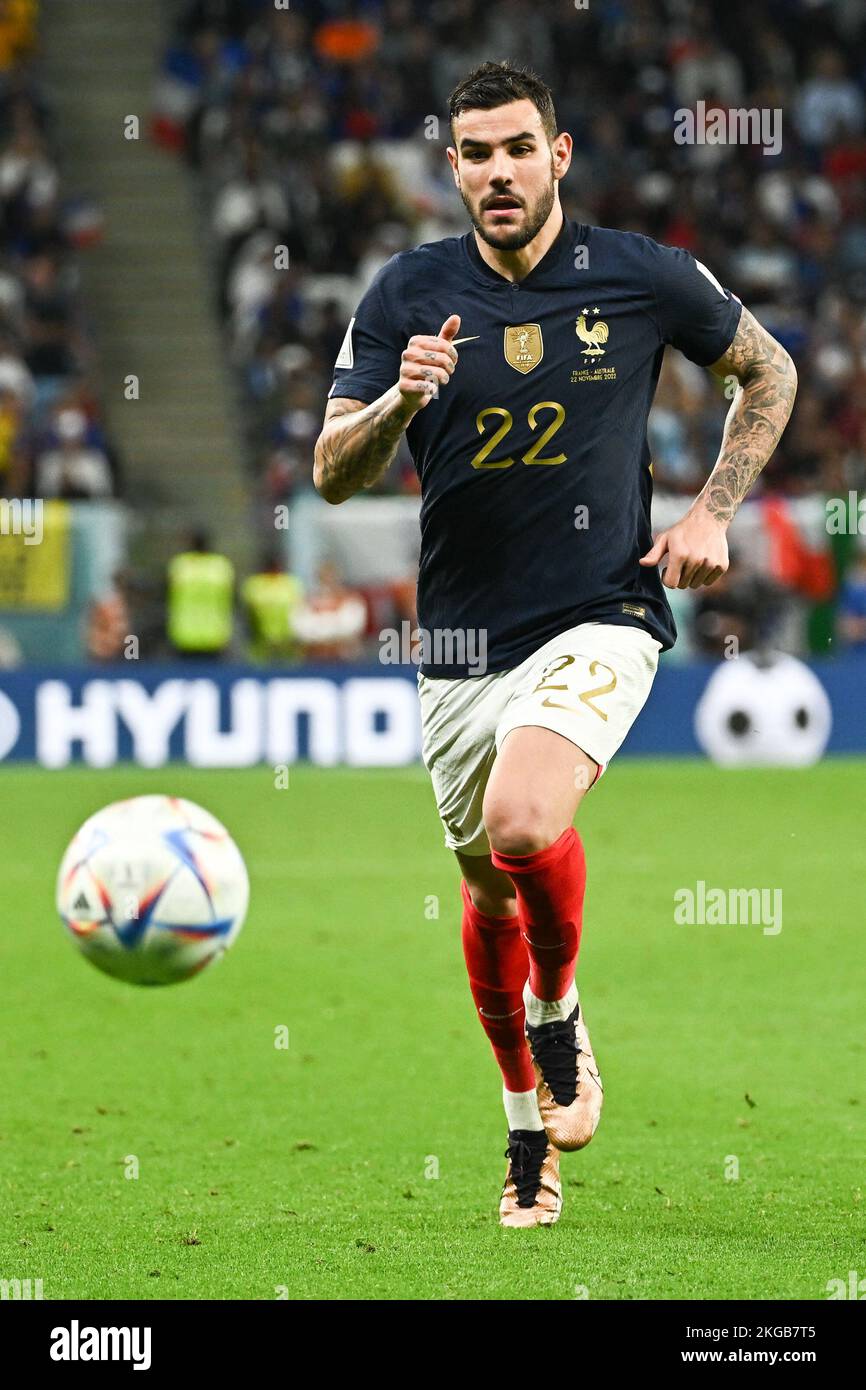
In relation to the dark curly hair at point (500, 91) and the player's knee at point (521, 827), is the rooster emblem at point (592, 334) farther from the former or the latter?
the player's knee at point (521, 827)

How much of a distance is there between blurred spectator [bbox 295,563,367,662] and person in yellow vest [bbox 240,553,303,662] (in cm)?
12

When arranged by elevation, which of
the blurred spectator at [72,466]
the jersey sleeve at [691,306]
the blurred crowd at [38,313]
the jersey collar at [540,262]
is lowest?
the jersey sleeve at [691,306]

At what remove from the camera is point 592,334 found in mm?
5230

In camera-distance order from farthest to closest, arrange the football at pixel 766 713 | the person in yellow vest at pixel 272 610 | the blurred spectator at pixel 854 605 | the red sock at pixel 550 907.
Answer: the blurred spectator at pixel 854 605
the person in yellow vest at pixel 272 610
the football at pixel 766 713
the red sock at pixel 550 907

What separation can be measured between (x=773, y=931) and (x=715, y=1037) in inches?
85.7

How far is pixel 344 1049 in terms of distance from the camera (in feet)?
24.2

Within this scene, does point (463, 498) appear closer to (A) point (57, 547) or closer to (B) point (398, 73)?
(A) point (57, 547)

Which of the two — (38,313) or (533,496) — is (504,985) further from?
(38,313)

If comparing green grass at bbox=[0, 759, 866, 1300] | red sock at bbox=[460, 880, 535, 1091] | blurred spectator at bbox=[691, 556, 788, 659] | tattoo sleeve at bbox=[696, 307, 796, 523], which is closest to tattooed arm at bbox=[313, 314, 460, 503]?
tattoo sleeve at bbox=[696, 307, 796, 523]

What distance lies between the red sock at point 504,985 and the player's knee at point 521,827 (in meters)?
0.70

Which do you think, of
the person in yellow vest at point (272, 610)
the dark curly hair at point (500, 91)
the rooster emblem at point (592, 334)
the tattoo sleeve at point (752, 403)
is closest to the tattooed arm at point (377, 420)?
the rooster emblem at point (592, 334)

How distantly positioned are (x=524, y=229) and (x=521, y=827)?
1454 millimetres

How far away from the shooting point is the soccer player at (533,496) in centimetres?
498

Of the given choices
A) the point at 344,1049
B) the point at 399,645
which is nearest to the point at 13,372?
the point at 399,645
